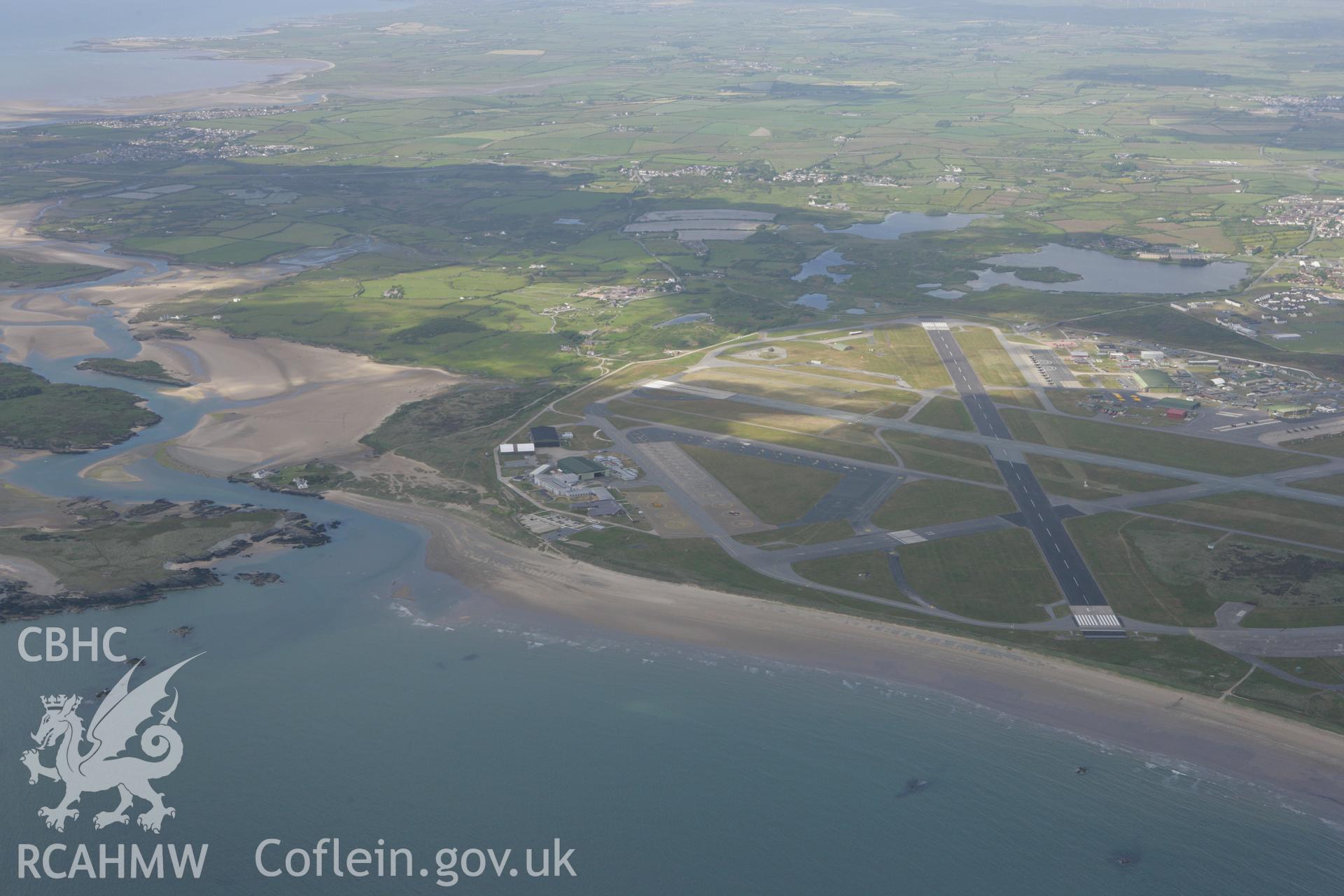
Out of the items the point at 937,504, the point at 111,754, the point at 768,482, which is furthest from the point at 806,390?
the point at 111,754

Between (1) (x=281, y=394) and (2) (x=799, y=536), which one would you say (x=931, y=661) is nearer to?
(2) (x=799, y=536)

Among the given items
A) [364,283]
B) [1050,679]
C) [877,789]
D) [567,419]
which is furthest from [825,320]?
[877,789]

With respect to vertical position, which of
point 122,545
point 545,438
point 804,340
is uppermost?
point 804,340

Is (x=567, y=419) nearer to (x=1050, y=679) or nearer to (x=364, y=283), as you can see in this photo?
(x=1050, y=679)

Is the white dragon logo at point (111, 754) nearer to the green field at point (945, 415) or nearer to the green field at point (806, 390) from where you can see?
the green field at point (806, 390)

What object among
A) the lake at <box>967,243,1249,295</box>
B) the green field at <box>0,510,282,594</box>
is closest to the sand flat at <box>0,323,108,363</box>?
the green field at <box>0,510,282,594</box>

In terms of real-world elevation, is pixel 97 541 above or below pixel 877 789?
above

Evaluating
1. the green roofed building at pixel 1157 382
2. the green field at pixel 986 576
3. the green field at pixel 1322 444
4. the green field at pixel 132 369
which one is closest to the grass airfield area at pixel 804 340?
the green field at pixel 986 576
